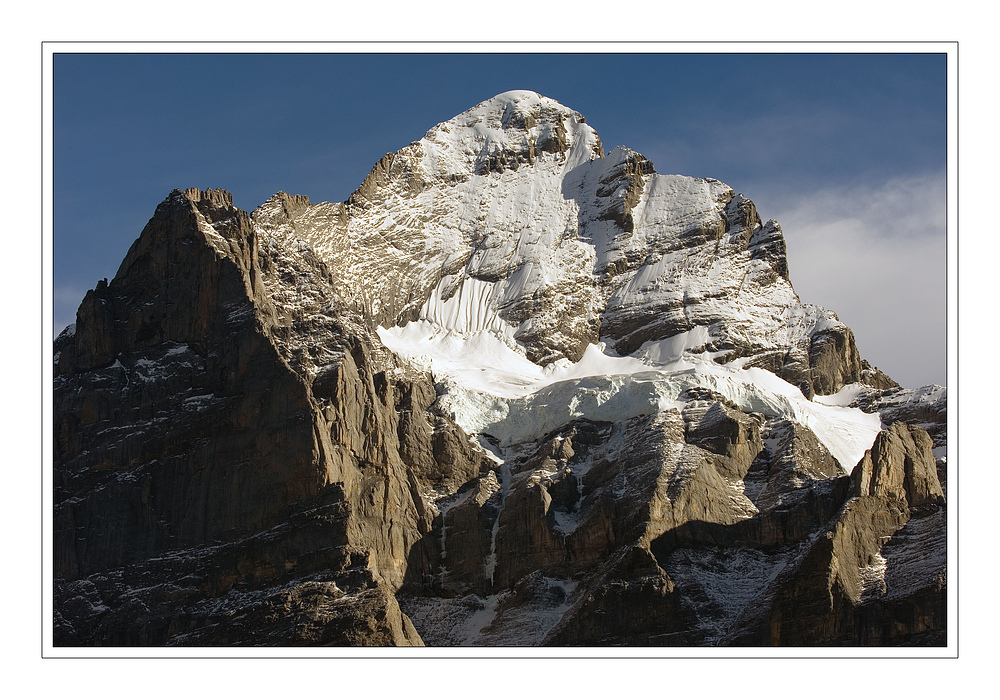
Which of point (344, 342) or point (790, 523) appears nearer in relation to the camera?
point (790, 523)

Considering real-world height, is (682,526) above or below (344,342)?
below

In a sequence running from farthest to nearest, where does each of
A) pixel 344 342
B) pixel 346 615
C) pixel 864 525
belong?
pixel 344 342 < pixel 864 525 < pixel 346 615
